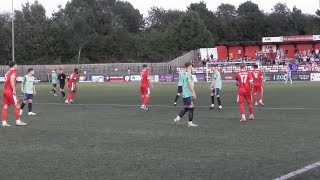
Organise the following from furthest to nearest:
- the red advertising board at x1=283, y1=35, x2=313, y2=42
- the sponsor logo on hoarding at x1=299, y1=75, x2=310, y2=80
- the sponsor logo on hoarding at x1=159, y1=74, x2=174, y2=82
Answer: the red advertising board at x1=283, y1=35, x2=313, y2=42 → the sponsor logo on hoarding at x1=159, y1=74, x2=174, y2=82 → the sponsor logo on hoarding at x1=299, y1=75, x2=310, y2=80

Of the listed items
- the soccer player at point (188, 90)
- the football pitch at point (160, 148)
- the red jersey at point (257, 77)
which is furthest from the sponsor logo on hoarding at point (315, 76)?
the soccer player at point (188, 90)

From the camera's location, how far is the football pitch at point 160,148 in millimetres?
7805

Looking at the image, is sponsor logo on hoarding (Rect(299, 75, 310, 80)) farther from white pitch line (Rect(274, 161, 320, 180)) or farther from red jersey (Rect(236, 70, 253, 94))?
white pitch line (Rect(274, 161, 320, 180))

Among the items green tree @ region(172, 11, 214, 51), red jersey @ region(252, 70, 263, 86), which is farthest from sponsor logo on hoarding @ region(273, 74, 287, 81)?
green tree @ region(172, 11, 214, 51)

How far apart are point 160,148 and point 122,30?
89.3 metres

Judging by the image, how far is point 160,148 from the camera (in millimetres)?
10148

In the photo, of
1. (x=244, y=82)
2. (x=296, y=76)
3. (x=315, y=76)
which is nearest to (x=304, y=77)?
(x=296, y=76)

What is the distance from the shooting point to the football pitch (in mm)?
7805

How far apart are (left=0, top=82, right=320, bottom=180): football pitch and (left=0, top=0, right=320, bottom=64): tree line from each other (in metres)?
65.2

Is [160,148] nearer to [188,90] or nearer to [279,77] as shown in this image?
[188,90]

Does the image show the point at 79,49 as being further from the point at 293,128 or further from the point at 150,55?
the point at 293,128

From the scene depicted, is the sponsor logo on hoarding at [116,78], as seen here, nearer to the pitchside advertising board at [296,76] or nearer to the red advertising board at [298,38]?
the pitchside advertising board at [296,76]

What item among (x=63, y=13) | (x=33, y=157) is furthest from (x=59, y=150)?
(x=63, y=13)

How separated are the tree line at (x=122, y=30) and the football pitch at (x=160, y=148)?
214 ft
